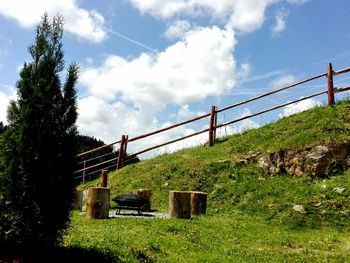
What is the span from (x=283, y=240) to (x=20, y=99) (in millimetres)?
8126

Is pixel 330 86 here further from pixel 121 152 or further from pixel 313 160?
pixel 121 152

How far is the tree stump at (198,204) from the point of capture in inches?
645

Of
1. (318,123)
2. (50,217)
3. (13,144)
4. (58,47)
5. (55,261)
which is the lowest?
(55,261)

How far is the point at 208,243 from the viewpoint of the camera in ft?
38.4

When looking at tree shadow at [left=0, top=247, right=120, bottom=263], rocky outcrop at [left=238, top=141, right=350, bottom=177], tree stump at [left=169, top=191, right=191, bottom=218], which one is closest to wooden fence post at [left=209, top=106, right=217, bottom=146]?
rocky outcrop at [left=238, top=141, right=350, bottom=177]

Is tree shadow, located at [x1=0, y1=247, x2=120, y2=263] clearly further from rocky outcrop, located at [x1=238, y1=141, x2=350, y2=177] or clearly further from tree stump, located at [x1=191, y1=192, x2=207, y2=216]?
rocky outcrop, located at [x1=238, y1=141, x2=350, y2=177]

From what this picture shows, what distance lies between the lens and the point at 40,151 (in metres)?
8.29

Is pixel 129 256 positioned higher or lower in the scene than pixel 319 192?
lower

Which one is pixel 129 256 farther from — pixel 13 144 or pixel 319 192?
pixel 319 192

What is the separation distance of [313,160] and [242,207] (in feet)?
11.2

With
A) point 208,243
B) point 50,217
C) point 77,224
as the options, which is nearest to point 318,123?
point 208,243

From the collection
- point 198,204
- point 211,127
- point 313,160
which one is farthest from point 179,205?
point 211,127

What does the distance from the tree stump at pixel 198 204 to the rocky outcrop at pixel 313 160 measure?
3807 millimetres

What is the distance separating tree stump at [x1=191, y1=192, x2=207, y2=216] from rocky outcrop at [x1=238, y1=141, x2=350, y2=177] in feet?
12.5
